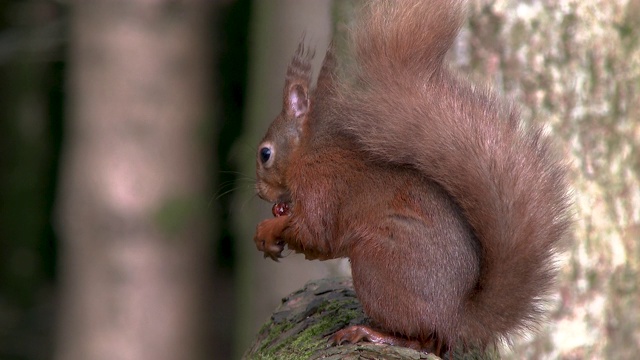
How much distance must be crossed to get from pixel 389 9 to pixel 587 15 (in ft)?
3.72

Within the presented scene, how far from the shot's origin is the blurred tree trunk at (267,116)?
12.5ft

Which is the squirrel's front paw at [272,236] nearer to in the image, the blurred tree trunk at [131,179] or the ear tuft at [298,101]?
the ear tuft at [298,101]

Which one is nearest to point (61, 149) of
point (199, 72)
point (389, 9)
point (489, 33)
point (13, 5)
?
point (13, 5)

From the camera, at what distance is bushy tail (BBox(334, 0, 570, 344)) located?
194cm

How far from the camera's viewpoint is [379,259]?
6.56 ft

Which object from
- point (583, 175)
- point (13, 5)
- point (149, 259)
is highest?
point (13, 5)

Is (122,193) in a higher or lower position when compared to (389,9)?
lower

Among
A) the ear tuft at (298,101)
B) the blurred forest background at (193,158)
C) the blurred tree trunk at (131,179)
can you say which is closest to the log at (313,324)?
the ear tuft at (298,101)

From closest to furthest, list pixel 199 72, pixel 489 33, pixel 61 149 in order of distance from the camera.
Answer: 1. pixel 489 33
2. pixel 199 72
3. pixel 61 149

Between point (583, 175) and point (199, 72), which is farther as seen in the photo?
point (199, 72)

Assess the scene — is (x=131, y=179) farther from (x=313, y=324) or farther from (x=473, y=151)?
(x=473, y=151)

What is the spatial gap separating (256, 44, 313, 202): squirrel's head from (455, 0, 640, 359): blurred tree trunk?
2.05ft

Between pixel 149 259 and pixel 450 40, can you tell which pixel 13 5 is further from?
pixel 450 40

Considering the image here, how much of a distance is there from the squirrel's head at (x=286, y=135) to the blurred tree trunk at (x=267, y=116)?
119cm
